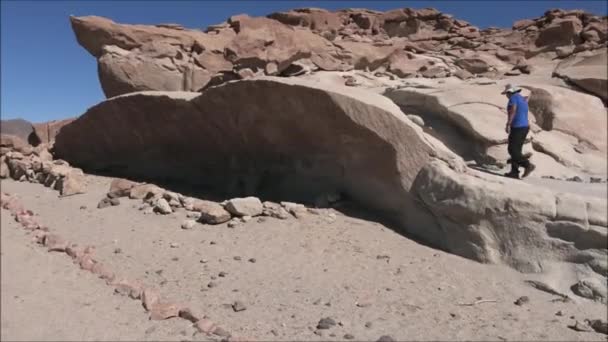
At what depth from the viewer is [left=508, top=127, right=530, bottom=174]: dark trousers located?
16.4 ft

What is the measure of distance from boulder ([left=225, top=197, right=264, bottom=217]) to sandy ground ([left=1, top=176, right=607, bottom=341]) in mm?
189

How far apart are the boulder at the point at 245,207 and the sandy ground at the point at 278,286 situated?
0.62ft

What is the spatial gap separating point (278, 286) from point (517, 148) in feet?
9.51

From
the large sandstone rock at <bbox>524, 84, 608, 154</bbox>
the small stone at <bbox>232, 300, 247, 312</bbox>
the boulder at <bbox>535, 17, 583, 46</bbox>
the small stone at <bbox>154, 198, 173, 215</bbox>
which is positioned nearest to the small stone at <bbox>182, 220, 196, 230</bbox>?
the small stone at <bbox>154, 198, 173, 215</bbox>

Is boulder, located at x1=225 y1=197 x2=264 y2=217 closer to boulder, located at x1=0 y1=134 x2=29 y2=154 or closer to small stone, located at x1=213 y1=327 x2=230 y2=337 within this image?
small stone, located at x1=213 y1=327 x2=230 y2=337

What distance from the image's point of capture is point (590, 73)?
7.91 meters

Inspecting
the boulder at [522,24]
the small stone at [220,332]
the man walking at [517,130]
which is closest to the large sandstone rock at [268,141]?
the man walking at [517,130]

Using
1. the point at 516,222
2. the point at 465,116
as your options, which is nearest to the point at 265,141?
the point at 465,116

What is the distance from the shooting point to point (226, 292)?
3523 millimetres

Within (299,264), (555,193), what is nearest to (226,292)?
(299,264)

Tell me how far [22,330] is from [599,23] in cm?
1524

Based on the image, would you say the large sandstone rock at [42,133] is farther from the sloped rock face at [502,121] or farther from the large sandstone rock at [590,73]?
the large sandstone rock at [590,73]

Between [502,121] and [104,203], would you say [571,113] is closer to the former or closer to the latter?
[502,121]

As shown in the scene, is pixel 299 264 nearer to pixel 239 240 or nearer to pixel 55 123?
pixel 239 240
